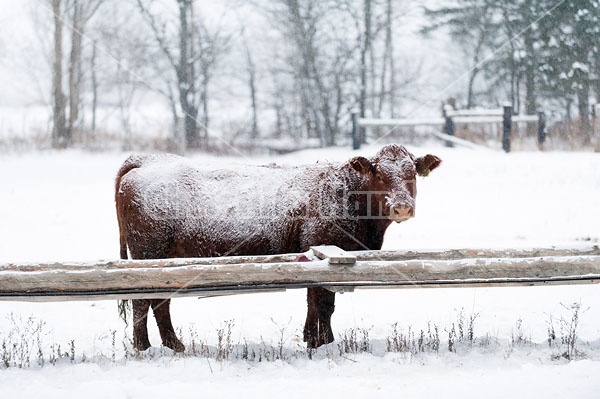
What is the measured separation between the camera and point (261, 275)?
4.54 metres

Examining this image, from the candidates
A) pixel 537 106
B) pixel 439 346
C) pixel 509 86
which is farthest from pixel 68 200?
pixel 509 86

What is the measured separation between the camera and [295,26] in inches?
840

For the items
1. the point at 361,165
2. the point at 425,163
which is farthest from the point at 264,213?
the point at 425,163

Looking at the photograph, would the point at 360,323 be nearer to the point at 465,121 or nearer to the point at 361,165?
the point at 361,165

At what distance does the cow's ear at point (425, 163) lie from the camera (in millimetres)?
5340

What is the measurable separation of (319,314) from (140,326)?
1540 mm

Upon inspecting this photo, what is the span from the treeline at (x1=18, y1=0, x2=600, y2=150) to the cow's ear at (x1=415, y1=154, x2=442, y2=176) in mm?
14418

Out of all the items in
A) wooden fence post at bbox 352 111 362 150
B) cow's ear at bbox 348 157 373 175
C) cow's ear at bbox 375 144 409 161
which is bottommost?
cow's ear at bbox 348 157 373 175

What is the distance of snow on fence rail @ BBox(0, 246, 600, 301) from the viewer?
4477 millimetres

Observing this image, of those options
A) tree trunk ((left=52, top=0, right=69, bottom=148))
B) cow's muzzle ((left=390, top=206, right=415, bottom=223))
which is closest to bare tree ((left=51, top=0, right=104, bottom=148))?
tree trunk ((left=52, top=0, right=69, bottom=148))

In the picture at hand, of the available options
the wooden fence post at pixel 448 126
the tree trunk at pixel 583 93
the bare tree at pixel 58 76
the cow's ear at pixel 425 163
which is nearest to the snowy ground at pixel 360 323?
the cow's ear at pixel 425 163

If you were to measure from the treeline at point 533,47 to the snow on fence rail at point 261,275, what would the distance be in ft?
49.4

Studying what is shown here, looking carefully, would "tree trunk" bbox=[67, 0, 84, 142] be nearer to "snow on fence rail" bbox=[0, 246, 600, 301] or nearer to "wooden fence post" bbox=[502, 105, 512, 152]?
"wooden fence post" bbox=[502, 105, 512, 152]

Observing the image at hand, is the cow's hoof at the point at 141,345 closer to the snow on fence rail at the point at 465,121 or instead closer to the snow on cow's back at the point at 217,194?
the snow on cow's back at the point at 217,194
